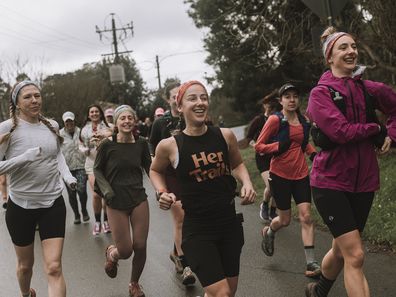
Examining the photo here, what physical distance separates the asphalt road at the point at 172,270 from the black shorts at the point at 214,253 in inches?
56.6

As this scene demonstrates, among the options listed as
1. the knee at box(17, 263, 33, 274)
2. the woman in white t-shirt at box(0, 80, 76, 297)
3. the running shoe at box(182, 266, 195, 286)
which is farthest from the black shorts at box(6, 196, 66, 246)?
the running shoe at box(182, 266, 195, 286)

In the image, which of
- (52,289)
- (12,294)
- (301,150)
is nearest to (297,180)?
(301,150)

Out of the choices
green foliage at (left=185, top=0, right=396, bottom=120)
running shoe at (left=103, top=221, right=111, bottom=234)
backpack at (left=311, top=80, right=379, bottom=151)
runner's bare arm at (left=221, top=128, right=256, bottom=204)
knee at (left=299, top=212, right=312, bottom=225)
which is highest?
green foliage at (left=185, top=0, right=396, bottom=120)

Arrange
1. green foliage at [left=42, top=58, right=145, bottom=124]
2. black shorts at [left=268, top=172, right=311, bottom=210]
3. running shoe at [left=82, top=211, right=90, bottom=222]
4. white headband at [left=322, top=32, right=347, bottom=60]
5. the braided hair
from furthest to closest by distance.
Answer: green foliage at [left=42, top=58, right=145, bottom=124] → running shoe at [left=82, top=211, right=90, bottom=222] → black shorts at [left=268, top=172, right=311, bottom=210] → the braided hair → white headband at [left=322, top=32, right=347, bottom=60]

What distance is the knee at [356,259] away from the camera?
137 inches

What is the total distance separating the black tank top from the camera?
11.4 feet

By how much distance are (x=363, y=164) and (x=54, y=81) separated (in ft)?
126

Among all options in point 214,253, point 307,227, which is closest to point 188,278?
point 307,227

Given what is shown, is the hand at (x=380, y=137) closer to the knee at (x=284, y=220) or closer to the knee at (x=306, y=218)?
the knee at (x=306, y=218)

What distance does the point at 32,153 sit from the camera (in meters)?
4.07

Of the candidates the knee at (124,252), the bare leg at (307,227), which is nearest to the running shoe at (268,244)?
the bare leg at (307,227)

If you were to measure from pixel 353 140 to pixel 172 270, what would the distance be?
3.13 metres

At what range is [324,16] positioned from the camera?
5473 millimetres

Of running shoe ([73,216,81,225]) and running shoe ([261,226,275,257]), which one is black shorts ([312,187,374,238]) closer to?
running shoe ([261,226,275,257])
